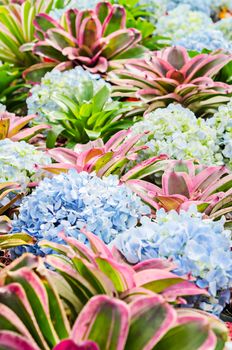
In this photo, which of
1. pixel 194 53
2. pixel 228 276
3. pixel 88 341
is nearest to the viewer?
pixel 88 341

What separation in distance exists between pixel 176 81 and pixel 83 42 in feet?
1.63

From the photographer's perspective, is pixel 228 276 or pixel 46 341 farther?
pixel 228 276

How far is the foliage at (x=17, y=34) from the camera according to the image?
110 inches

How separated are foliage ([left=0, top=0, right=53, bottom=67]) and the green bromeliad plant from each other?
1806 mm

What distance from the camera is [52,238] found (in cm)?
144

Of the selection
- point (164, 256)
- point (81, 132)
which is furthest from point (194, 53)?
point (164, 256)

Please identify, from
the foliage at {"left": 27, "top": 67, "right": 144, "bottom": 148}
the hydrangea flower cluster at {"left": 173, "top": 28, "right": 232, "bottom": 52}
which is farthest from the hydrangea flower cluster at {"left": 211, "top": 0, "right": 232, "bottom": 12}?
the foliage at {"left": 27, "top": 67, "right": 144, "bottom": 148}

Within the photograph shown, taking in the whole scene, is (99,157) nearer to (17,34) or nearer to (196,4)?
(17,34)

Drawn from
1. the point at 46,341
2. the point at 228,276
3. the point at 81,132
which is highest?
the point at 46,341

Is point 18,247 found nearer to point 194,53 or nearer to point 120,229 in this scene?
point 120,229

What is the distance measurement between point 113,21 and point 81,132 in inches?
29.1

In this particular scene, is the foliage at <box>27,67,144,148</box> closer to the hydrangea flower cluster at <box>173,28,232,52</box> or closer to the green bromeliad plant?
the hydrangea flower cluster at <box>173,28,232,52</box>

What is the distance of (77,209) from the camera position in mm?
1480

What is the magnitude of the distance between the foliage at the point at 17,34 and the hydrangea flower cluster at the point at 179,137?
1026 mm
